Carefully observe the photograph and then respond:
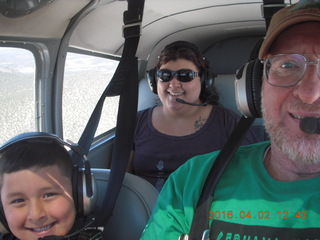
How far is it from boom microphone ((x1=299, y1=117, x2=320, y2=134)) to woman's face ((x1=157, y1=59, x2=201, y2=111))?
1484 mm

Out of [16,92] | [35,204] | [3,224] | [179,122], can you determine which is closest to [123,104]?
[35,204]

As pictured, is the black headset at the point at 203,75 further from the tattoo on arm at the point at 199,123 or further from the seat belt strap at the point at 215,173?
the seat belt strap at the point at 215,173

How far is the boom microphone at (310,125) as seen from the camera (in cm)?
108

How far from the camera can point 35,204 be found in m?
1.39

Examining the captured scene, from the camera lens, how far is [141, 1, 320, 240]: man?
111 cm

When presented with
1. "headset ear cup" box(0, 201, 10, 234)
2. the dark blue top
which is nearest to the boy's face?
"headset ear cup" box(0, 201, 10, 234)

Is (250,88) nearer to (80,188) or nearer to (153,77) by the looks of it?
(80,188)

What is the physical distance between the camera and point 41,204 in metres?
1.41

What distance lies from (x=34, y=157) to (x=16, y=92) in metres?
0.88

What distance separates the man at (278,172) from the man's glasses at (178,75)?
124 centimetres

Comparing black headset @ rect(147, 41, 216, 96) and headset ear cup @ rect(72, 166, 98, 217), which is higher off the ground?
black headset @ rect(147, 41, 216, 96)

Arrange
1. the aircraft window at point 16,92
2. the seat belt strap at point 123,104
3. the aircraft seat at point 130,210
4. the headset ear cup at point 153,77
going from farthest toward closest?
the headset ear cup at point 153,77 → the aircraft window at point 16,92 → the aircraft seat at point 130,210 → the seat belt strap at point 123,104

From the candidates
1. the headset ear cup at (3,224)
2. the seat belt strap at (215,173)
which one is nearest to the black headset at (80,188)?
the headset ear cup at (3,224)

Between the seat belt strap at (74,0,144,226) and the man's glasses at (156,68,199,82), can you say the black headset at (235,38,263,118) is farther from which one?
the man's glasses at (156,68,199,82)
